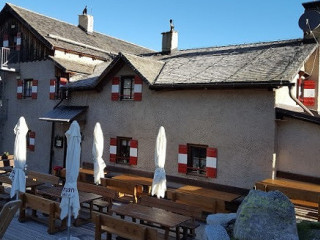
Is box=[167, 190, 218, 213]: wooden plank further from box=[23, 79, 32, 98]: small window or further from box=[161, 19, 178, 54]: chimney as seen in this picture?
box=[23, 79, 32, 98]: small window

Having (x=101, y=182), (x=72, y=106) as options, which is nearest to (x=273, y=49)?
(x=101, y=182)

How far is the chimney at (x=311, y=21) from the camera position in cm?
1205

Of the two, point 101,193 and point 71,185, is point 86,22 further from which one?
point 71,185

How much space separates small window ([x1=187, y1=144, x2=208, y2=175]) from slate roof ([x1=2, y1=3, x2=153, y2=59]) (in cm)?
873

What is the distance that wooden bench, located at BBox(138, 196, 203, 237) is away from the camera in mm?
7578

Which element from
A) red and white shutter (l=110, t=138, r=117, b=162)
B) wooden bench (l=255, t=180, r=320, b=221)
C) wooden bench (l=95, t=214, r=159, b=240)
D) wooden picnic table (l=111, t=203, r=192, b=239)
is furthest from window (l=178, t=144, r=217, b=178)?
wooden bench (l=95, t=214, r=159, b=240)

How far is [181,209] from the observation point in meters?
7.84

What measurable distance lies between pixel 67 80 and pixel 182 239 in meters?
10.5

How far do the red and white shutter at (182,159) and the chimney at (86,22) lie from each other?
12250 millimetres

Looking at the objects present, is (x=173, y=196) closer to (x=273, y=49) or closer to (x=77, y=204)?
(x=77, y=204)

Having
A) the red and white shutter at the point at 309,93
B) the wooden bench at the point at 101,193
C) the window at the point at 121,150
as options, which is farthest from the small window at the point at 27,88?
the red and white shutter at the point at 309,93

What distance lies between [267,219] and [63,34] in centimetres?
1609

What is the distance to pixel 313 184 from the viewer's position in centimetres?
953

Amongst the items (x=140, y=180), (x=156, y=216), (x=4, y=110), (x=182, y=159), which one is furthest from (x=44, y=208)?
(x=4, y=110)
